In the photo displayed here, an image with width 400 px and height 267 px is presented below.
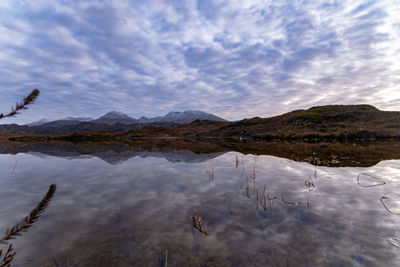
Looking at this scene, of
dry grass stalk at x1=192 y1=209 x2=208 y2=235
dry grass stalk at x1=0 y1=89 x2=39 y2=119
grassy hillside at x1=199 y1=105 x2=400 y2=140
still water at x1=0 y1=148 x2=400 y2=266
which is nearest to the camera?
dry grass stalk at x1=0 y1=89 x2=39 y2=119

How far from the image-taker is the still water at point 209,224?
14.3 feet

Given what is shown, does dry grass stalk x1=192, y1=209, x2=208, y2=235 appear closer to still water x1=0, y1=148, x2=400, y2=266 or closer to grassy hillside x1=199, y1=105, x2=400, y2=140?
still water x1=0, y1=148, x2=400, y2=266

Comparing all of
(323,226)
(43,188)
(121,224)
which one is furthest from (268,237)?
(43,188)

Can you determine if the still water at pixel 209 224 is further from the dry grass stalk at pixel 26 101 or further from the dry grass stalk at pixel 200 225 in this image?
the dry grass stalk at pixel 26 101

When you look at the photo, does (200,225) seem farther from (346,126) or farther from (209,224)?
(346,126)

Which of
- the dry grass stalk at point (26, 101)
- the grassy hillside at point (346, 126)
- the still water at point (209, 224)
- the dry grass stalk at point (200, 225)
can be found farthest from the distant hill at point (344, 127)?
the dry grass stalk at point (26, 101)

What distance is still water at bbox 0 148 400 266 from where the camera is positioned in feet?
14.3

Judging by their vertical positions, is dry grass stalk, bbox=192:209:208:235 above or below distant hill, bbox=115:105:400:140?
below

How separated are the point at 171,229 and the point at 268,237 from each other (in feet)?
8.90

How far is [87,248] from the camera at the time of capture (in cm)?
469

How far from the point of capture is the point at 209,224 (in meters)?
5.93

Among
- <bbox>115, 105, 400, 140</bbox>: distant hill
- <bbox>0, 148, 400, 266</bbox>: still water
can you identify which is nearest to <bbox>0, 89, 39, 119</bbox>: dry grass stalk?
<bbox>0, 148, 400, 266</bbox>: still water

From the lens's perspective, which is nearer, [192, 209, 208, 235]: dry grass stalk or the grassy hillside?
[192, 209, 208, 235]: dry grass stalk

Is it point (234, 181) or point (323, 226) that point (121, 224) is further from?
point (234, 181)
